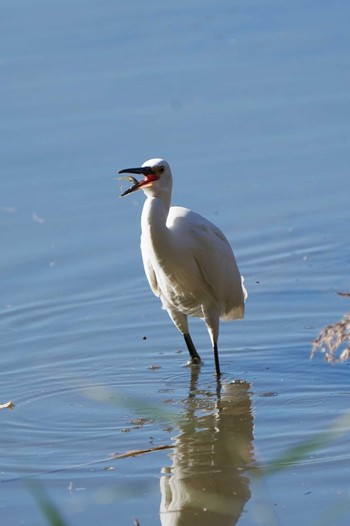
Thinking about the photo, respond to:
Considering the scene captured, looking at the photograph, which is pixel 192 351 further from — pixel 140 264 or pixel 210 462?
pixel 210 462

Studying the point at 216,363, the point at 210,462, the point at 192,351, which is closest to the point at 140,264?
the point at 192,351

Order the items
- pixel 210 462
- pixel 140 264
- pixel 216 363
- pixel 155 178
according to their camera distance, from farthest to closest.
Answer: pixel 140 264
pixel 216 363
pixel 155 178
pixel 210 462

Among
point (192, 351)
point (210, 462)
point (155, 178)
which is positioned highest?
point (155, 178)

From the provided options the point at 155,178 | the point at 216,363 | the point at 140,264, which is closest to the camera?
the point at 155,178

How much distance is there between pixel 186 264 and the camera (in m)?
7.69

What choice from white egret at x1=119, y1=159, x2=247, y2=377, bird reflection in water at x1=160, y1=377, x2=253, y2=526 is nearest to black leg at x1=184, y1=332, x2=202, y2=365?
white egret at x1=119, y1=159, x2=247, y2=377

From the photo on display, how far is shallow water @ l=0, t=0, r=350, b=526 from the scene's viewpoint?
19.3 ft

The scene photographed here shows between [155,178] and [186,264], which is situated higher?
[155,178]

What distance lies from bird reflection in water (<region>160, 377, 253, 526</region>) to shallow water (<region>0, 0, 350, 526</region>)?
1 centimetres

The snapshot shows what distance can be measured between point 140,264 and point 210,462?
10.5 ft

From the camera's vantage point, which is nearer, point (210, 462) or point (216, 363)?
point (210, 462)

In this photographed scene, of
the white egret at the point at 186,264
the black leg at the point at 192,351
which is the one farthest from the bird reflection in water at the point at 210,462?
the white egret at the point at 186,264

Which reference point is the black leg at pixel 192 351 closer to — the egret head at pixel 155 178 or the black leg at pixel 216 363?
the black leg at pixel 216 363

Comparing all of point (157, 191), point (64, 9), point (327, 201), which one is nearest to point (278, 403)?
point (157, 191)
